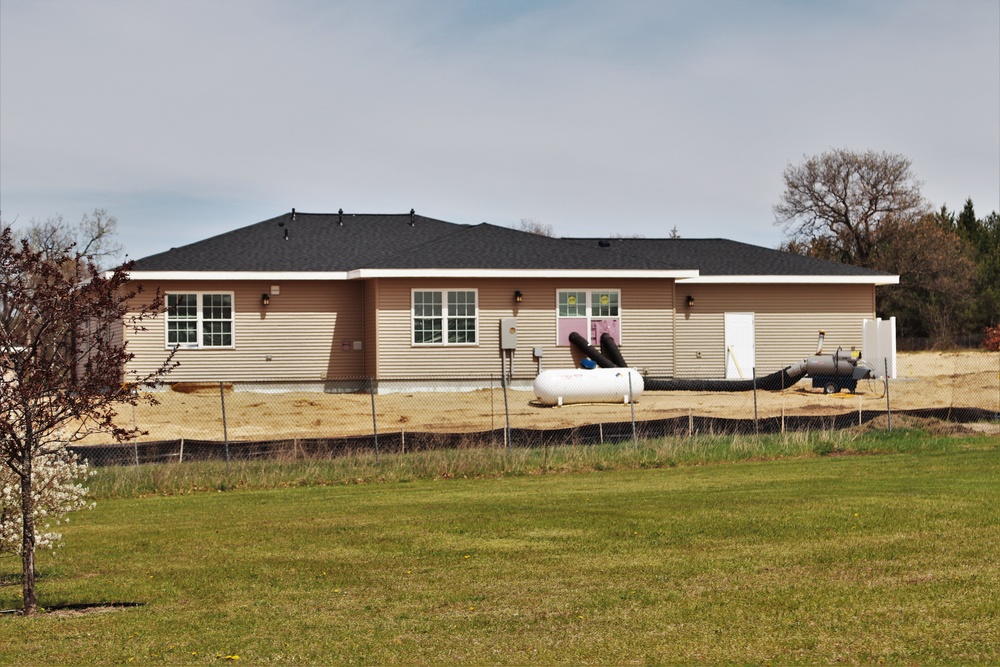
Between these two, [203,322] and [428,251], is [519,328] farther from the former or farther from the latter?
[203,322]

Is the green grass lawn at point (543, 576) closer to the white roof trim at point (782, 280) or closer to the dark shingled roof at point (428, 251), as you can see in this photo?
the dark shingled roof at point (428, 251)

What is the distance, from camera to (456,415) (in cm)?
2889

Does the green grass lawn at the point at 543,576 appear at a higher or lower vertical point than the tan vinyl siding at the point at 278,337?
lower

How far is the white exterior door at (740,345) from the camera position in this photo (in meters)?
36.5

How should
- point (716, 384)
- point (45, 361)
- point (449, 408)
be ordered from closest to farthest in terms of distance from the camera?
point (45, 361)
point (449, 408)
point (716, 384)

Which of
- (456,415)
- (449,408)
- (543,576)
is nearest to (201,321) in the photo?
(449,408)

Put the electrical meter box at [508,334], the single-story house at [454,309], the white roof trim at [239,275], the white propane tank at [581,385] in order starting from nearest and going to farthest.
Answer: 1. the white propane tank at [581,385]
2. the white roof trim at [239,275]
3. the single-story house at [454,309]
4. the electrical meter box at [508,334]

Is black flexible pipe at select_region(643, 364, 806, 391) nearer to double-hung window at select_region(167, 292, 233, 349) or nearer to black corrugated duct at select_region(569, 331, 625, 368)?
black corrugated duct at select_region(569, 331, 625, 368)

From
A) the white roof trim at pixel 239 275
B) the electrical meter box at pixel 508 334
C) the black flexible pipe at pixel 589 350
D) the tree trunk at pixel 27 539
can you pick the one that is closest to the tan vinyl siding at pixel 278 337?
the white roof trim at pixel 239 275

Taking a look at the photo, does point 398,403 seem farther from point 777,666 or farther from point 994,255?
point 994,255

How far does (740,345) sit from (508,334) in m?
7.85

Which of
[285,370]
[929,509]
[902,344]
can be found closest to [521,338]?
[285,370]

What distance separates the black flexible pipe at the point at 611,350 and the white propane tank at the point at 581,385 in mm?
2161

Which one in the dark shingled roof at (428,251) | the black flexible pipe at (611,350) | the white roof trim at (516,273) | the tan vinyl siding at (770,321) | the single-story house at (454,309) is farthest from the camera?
the tan vinyl siding at (770,321)
